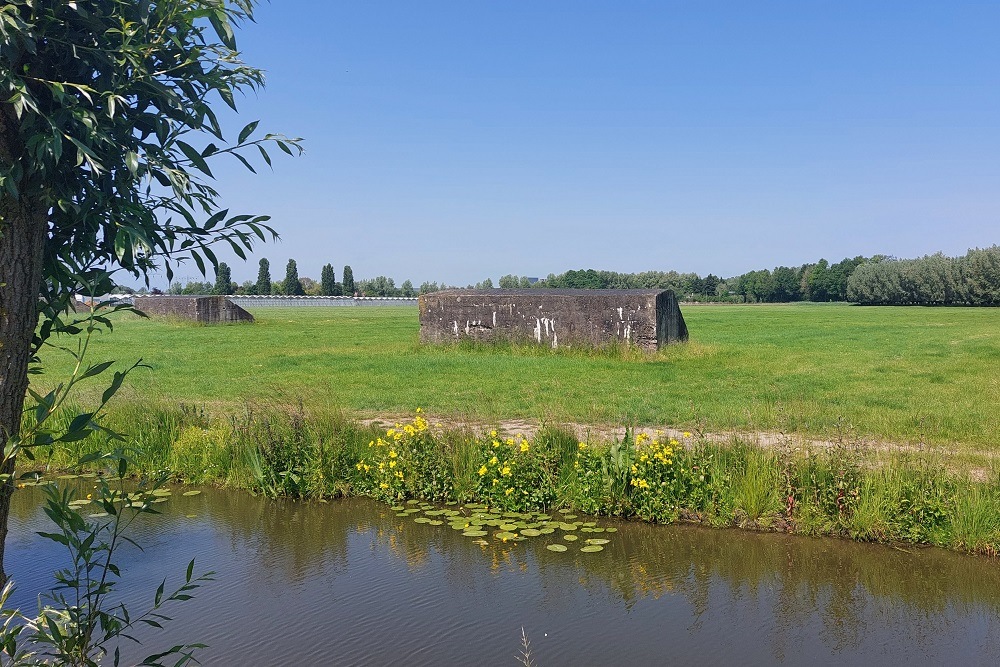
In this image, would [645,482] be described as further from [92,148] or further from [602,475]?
[92,148]

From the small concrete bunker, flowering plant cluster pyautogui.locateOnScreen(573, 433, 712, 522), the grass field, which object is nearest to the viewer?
flowering plant cluster pyautogui.locateOnScreen(573, 433, 712, 522)

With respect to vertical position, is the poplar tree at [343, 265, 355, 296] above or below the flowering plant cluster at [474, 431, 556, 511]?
above

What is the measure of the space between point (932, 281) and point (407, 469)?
99879 millimetres

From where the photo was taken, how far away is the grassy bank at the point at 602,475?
7352 millimetres

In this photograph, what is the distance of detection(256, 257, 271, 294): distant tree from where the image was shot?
129375 millimetres

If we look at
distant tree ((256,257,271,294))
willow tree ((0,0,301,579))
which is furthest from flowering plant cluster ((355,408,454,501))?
distant tree ((256,257,271,294))

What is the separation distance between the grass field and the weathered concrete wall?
12.7 m

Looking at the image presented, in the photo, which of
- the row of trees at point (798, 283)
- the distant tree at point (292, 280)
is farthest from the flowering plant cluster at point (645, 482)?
the distant tree at point (292, 280)

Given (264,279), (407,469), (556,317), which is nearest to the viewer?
(407,469)

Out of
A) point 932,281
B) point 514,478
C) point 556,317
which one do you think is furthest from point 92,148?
point 932,281

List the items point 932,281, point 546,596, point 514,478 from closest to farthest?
point 546,596
point 514,478
point 932,281

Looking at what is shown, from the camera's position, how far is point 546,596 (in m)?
6.18

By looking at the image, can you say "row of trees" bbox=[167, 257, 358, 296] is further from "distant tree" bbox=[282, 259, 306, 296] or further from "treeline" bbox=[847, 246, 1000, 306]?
"treeline" bbox=[847, 246, 1000, 306]

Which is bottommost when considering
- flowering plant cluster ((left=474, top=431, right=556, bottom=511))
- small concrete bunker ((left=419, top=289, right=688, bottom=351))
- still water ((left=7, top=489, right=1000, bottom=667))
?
still water ((left=7, top=489, right=1000, bottom=667))
